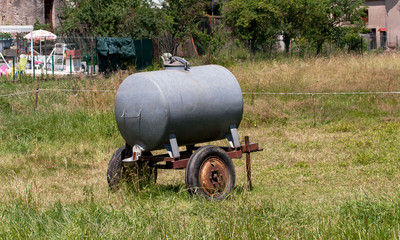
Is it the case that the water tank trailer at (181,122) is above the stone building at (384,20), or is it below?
below

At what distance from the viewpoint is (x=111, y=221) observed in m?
5.72

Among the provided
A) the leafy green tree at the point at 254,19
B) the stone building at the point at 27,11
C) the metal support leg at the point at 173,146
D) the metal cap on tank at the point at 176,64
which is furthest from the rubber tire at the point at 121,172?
the stone building at the point at 27,11

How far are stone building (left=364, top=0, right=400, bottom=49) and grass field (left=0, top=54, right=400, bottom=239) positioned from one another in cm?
2252

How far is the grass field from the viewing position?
18.0 feet

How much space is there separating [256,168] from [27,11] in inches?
1190

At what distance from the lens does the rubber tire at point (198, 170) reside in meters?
7.27

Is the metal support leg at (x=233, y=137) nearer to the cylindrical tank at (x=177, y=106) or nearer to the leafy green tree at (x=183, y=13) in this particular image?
the cylindrical tank at (x=177, y=106)

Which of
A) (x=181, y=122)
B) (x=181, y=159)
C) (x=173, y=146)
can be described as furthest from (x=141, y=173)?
(x=181, y=122)

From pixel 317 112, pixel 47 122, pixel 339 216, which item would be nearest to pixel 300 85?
pixel 317 112

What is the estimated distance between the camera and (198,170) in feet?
24.2

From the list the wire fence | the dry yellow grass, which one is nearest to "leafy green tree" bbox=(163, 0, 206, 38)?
the wire fence

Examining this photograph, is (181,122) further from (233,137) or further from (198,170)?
(233,137)

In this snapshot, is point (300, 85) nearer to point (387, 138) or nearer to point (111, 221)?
point (387, 138)

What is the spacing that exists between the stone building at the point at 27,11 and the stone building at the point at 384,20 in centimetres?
2275
